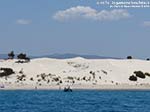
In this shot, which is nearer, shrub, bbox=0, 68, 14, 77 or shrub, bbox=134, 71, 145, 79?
shrub, bbox=0, 68, 14, 77

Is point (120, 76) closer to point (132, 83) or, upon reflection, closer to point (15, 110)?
point (132, 83)

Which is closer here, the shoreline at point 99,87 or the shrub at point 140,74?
the shoreline at point 99,87

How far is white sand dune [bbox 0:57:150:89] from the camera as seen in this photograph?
4788 inches

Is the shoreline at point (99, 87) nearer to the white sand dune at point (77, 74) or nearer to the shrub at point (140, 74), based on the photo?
the white sand dune at point (77, 74)

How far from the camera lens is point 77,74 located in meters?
132

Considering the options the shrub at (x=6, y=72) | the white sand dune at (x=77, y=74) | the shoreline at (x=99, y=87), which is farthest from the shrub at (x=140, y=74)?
the shrub at (x=6, y=72)

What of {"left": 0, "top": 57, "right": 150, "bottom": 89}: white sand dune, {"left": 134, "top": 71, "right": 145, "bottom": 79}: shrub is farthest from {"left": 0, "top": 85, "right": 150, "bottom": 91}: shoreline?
{"left": 134, "top": 71, "right": 145, "bottom": 79}: shrub

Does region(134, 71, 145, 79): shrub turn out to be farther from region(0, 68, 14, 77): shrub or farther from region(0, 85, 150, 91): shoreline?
region(0, 68, 14, 77): shrub

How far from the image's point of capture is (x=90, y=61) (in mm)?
146250

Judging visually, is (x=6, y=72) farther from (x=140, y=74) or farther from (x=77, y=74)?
(x=140, y=74)

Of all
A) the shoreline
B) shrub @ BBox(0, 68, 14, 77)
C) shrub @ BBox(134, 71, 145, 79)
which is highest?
shrub @ BBox(0, 68, 14, 77)

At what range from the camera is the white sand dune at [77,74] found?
122 meters

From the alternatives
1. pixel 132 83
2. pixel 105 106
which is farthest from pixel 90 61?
pixel 105 106

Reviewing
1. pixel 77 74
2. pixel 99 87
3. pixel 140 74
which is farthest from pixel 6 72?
pixel 140 74
